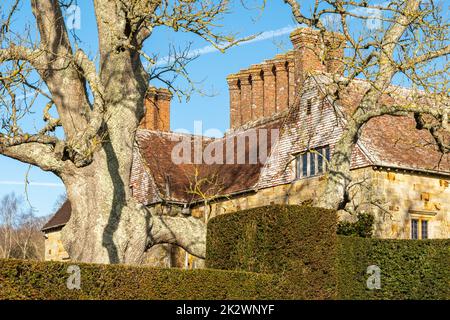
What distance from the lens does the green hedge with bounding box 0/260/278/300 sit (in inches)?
457

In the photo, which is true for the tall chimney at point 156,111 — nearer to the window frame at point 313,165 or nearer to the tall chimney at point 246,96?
the tall chimney at point 246,96

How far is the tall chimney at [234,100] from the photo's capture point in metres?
37.6

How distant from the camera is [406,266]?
18.5m

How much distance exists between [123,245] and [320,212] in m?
4.65

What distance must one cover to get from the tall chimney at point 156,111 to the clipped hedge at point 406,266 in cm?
2066

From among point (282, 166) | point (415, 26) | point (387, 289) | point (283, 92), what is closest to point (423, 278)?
point (387, 289)

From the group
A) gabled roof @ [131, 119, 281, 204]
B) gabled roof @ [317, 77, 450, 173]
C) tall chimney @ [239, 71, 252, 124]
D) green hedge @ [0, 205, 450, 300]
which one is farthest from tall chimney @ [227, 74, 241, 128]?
green hedge @ [0, 205, 450, 300]

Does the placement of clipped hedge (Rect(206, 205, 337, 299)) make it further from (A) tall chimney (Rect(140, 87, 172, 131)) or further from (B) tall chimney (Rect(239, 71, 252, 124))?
(A) tall chimney (Rect(140, 87, 172, 131))

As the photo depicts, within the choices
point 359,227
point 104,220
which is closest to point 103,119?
point 104,220

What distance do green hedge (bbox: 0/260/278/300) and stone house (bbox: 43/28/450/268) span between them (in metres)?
6.09

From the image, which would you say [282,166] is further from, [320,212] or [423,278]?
[320,212]

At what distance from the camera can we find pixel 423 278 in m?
18.4

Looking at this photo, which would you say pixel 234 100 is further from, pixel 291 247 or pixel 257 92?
pixel 291 247
